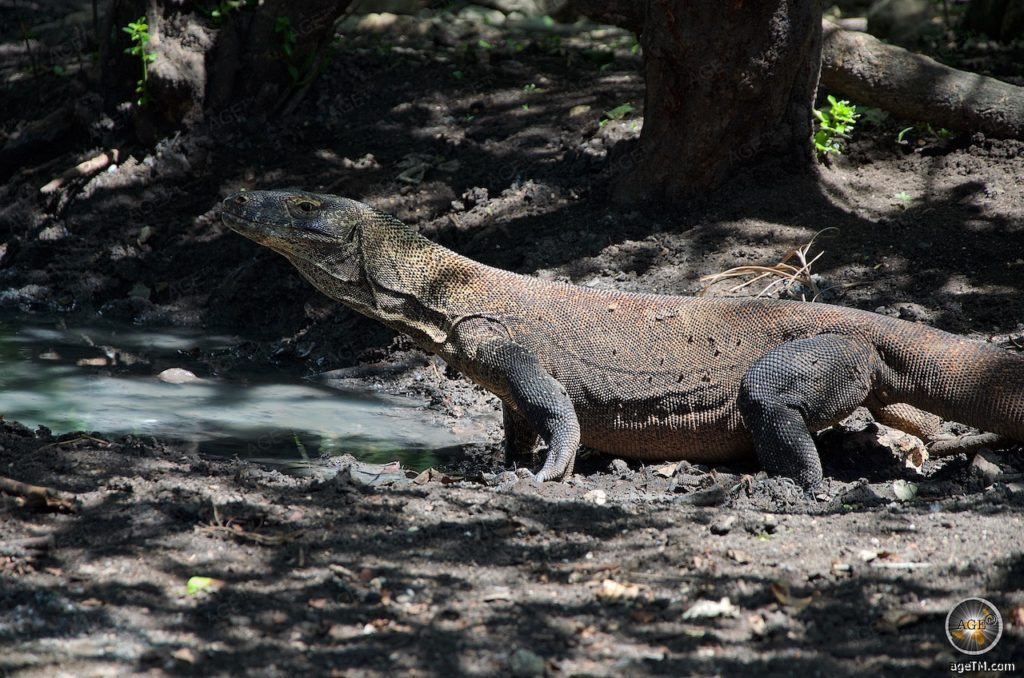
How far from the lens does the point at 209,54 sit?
10906 millimetres

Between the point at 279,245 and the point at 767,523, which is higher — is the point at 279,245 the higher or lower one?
the higher one

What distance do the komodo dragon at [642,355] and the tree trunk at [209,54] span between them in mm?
5548

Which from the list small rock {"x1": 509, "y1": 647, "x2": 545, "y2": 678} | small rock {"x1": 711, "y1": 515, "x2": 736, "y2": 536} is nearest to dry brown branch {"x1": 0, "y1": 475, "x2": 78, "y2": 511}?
small rock {"x1": 509, "y1": 647, "x2": 545, "y2": 678}

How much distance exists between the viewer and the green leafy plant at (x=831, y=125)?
8.36 meters

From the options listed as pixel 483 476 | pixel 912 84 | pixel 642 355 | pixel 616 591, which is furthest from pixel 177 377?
pixel 912 84

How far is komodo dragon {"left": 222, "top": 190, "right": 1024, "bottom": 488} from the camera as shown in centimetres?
503

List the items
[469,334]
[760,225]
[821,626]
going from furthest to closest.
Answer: [760,225], [469,334], [821,626]

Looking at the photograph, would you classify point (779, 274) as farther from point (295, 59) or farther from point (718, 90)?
point (295, 59)

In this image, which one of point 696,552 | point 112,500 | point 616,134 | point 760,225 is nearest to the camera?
point 696,552

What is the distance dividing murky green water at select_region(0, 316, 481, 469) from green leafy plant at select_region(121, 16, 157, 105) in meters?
3.20

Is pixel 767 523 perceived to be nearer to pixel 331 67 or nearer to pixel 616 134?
pixel 616 134

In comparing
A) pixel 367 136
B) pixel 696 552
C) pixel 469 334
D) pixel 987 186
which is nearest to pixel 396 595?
pixel 696 552

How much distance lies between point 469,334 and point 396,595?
2.33m

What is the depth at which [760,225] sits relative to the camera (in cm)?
796
